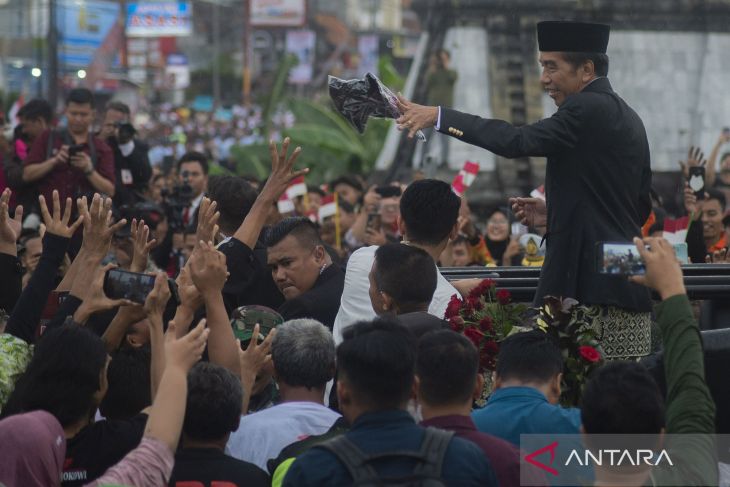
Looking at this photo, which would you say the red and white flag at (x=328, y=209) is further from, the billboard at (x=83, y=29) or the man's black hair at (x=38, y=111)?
the billboard at (x=83, y=29)

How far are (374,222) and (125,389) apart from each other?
23.1 feet

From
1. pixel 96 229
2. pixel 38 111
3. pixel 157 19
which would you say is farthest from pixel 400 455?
pixel 157 19

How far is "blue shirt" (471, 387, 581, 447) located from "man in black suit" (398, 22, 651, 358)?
1.19m

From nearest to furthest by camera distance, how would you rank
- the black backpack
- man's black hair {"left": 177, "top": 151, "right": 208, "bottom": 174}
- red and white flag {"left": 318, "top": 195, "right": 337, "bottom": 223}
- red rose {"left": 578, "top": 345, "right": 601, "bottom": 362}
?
the black backpack → red rose {"left": 578, "top": 345, "right": 601, "bottom": 362} → man's black hair {"left": 177, "top": 151, "right": 208, "bottom": 174} → red and white flag {"left": 318, "top": 195, "right": 337, "bottom": 223}

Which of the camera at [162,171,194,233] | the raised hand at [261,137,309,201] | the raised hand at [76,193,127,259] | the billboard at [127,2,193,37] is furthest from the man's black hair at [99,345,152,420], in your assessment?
the billboard at [127,2,193,37]

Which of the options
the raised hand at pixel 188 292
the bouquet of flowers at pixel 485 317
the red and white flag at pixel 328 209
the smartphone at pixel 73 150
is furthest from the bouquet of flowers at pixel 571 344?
the red and white flag at pixel 328 209

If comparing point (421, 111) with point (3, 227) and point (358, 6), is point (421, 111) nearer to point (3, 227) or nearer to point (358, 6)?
point (3, 227)

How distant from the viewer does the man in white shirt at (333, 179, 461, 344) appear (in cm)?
672

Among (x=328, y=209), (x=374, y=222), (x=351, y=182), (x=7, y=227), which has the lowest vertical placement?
(x=351, y=182)

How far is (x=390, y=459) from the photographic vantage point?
4320mm

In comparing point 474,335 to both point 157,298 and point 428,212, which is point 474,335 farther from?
point 157,298

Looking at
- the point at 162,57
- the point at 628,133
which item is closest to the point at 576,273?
the point at 628,133

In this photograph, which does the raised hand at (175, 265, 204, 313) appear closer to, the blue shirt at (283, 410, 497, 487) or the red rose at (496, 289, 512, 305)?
the red rose at (496, 289, 512, 305)

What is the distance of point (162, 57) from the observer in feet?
264
